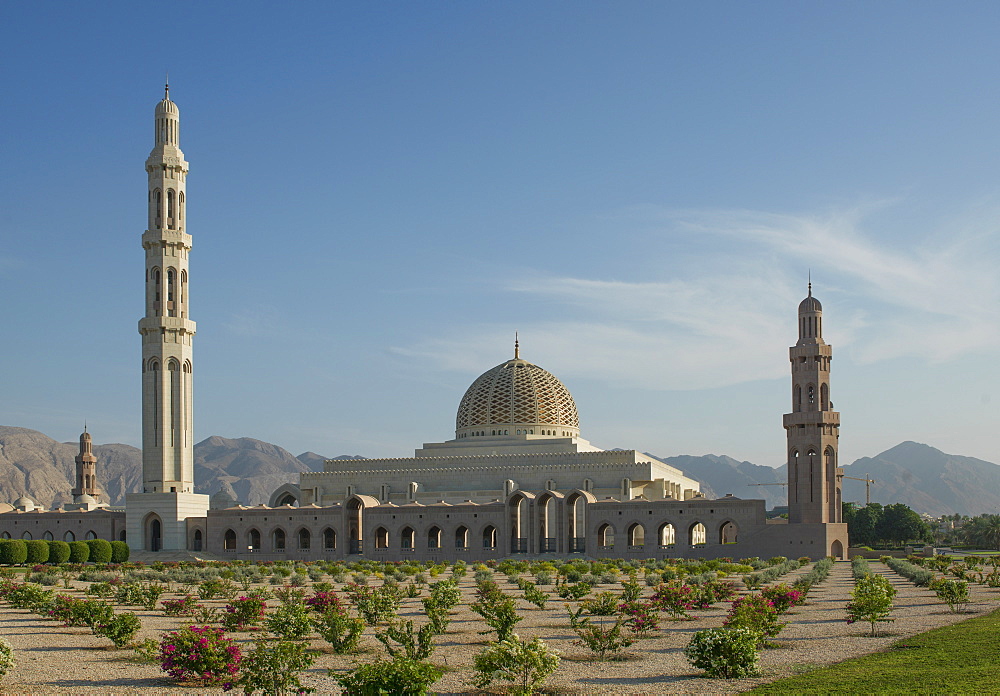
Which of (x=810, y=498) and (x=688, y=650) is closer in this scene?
(x=688, y=650)

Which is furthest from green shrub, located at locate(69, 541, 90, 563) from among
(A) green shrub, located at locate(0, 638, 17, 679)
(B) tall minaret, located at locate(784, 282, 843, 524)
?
(A) green shrub, located at locate(0, 638, 17, 679)

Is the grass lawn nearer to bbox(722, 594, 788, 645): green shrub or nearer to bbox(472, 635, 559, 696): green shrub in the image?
bbox(722, 594, 788, 645): green shrub

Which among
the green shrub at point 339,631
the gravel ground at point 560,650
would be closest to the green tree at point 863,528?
the gravel ground at point 560,650

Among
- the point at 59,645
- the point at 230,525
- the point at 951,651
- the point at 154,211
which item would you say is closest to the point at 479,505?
the point at 230,525

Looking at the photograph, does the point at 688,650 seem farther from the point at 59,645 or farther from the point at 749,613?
the point at 59,645

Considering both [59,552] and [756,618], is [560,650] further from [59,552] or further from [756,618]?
[59,552]

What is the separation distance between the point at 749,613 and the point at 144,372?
128 feet

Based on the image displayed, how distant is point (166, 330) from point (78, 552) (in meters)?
10.2

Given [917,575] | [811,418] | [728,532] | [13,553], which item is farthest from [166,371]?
[917,575]

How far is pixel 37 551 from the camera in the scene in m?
42.2

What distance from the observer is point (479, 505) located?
47531 millimetres

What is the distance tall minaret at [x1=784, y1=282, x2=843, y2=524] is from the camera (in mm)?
44969

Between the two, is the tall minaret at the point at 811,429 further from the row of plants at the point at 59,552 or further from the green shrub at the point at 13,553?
the green shrub at the point at 13,553

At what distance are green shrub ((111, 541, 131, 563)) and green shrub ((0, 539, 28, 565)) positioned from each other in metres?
3.90
